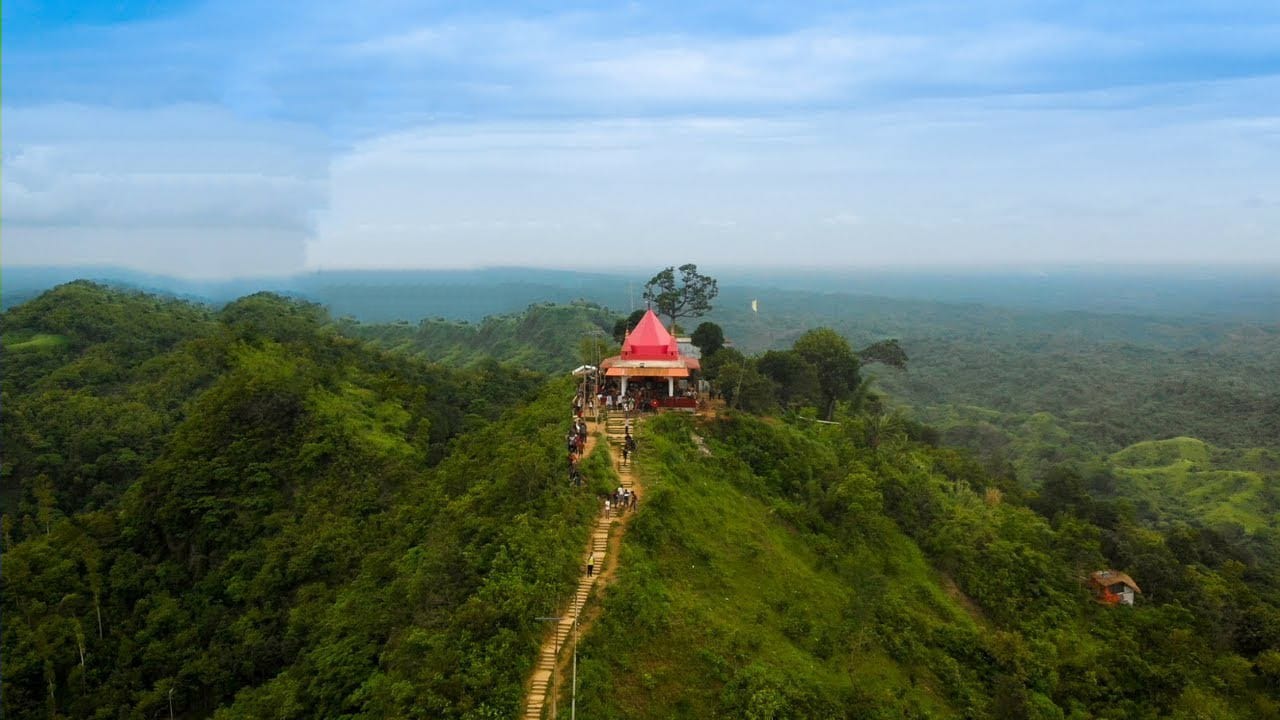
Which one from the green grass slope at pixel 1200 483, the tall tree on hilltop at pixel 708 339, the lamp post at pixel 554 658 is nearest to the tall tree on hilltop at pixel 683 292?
the tall tree on hilltop at pixel 708 339

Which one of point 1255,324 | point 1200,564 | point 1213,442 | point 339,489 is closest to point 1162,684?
point 1200,564

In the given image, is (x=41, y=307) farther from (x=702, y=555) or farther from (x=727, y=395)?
(x=702, y=555)

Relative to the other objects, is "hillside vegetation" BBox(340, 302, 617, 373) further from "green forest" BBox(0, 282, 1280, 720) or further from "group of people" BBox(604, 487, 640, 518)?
"group of people" BBox(604, 487, 640, 518)

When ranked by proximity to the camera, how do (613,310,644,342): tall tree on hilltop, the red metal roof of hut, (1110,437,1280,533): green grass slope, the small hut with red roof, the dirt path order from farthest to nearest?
(1110,437,1280,533): green grass slope → (613,310,644,342): tall tree on hilltop → the red metal roof of hut → the small hut with red roof → the dirt path

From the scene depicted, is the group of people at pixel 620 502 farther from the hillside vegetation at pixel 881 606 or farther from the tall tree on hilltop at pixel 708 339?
A: the tall tree on hilltop at pixel 708 339

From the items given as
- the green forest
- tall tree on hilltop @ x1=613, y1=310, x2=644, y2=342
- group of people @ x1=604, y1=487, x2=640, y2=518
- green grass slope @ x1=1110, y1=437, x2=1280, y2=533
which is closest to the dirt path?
group of people @ x1=604, y1=487, x2=640, y2=518

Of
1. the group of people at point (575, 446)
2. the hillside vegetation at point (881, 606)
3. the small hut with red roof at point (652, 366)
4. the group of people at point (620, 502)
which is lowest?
the hillside vegetation at point (881, 606)

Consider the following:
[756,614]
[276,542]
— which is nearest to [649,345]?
[756,614]
